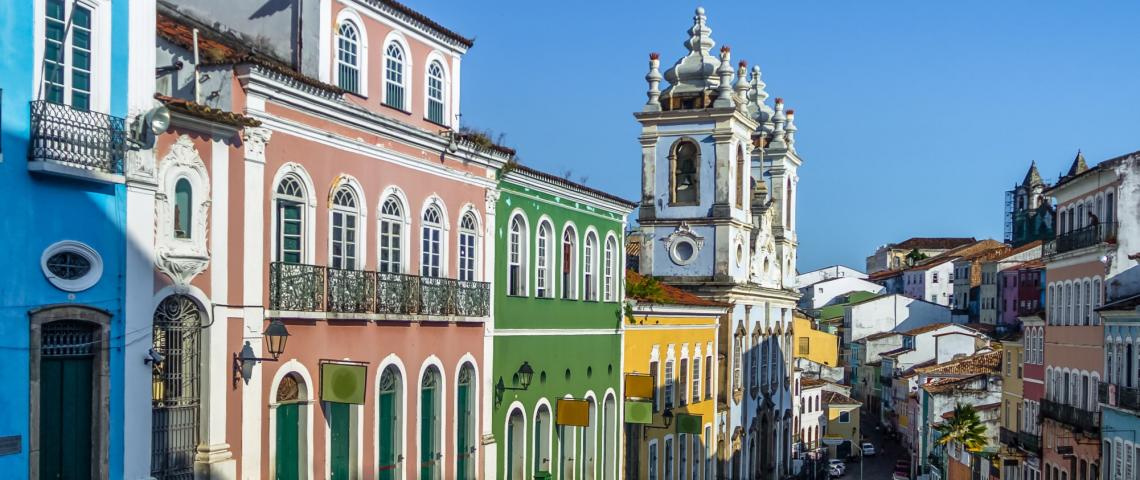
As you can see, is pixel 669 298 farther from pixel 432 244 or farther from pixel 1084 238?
pixel 432 244

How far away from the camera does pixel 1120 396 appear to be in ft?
110

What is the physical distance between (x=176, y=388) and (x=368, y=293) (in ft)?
13.7

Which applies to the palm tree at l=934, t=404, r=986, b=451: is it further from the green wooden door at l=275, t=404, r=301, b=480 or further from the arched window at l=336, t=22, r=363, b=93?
the green wooden door at l=275, t=404, r=301, b=480

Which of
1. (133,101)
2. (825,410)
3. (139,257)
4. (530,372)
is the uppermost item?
(133,101)

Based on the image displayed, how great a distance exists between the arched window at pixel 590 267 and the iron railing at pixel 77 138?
16.3m

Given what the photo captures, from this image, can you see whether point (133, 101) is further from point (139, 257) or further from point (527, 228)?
point (527, 228)

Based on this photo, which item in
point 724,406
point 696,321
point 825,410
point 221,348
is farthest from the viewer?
point 825,410

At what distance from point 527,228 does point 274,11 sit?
8120 millimetres

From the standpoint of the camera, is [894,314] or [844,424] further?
[894,314]

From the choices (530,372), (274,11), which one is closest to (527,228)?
(530,372)

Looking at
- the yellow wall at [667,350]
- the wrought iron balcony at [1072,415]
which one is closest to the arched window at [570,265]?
the yellow wall at [667,350]

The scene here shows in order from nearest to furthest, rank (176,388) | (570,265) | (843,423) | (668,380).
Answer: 1. (176,388)
2. (570,265)
3. (668,380)
4. (843,423)

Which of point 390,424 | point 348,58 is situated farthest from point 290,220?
point 390,424

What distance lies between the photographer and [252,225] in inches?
658
